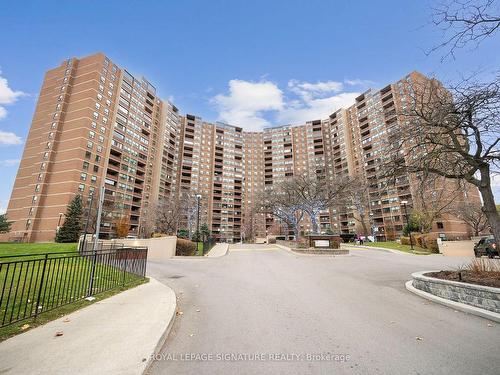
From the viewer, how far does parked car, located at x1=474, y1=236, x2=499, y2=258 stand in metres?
19.6

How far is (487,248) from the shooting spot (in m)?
20.4

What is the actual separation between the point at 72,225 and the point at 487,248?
58.0m

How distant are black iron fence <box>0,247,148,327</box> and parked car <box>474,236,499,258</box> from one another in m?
25.8

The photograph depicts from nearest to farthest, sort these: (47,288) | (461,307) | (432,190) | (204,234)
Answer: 1. (461,307)
2. (47,288)
3. (432,190)
4. (204,234)

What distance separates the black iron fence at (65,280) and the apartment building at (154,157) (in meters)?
20.5

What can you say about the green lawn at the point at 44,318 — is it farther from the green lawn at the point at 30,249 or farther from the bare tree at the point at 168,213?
the bare tree at the point at 168,213

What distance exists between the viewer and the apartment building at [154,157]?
184 feet

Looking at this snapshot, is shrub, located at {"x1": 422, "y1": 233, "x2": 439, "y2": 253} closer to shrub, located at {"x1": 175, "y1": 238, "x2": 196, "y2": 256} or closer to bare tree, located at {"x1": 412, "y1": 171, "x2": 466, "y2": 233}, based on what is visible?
bare tree, located at {"x1": 412, "y1": 171, "x2": 466, "y2": 233}

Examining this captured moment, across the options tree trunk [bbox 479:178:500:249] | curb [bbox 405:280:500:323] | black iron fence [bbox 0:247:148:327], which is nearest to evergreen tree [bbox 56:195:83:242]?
black iron fence [bbox 0:247:148:327]

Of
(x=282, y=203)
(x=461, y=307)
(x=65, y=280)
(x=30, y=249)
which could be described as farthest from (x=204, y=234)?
(x=461, y=307)

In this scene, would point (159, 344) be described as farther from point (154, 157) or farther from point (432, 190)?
point (154, 157)

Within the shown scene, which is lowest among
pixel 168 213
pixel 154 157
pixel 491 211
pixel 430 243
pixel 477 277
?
pixel 477 277

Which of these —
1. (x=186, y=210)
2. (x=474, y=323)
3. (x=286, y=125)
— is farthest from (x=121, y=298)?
(x=286, y=125)

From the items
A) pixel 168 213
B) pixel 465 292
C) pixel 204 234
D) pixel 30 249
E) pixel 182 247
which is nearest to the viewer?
pixel 465 292
